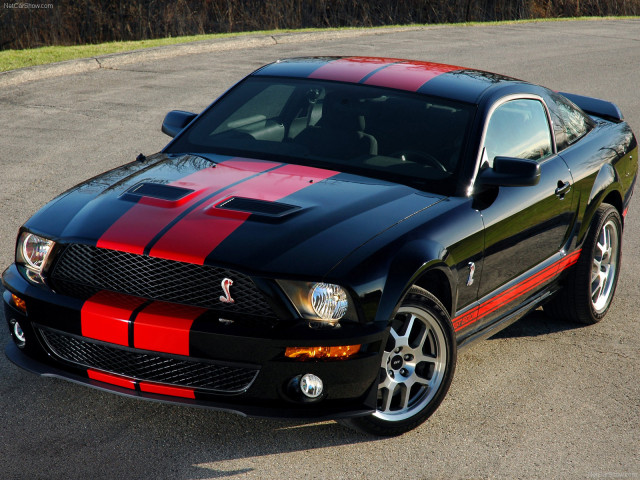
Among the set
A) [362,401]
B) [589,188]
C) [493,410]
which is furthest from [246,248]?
[589,188]

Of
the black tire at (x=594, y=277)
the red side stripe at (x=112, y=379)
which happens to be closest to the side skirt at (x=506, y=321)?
the black tire at (x=594, y=277)

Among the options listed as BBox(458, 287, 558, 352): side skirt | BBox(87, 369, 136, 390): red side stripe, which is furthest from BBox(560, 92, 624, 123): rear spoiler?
BBox(87, 369, 136, 390): red side stripe

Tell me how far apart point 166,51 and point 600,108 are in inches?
368

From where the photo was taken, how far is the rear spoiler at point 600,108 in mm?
6613

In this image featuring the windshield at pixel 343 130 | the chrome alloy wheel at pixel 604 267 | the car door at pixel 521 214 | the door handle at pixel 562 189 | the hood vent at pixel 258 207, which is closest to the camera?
the hood vent at pixel 258 207

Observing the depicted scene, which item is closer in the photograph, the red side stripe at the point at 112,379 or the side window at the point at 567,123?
the red side stripe at the point at 112,379

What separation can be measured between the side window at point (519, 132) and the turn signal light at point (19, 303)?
239 cm

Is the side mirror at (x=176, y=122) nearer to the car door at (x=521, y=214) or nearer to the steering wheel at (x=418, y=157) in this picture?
the steering wheel at (x=418, y=157)

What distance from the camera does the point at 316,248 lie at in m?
3.79

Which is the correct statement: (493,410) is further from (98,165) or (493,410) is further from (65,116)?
(65,116)

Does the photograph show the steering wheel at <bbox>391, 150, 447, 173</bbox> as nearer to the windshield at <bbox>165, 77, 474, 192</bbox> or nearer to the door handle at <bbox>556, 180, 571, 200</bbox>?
the windshield at <bbox>165, 77, 474, 192</bbox>

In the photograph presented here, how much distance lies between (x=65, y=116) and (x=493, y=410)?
24.5 ft

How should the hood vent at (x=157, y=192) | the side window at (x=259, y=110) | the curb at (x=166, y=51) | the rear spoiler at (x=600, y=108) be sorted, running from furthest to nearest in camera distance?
the curb at (x=166, y=51) → the rear spoiler at (x=600, y=108) → the side window at (x=259, y=110) → the hood vent at (x=157, y=192)

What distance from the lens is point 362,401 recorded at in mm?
3824
